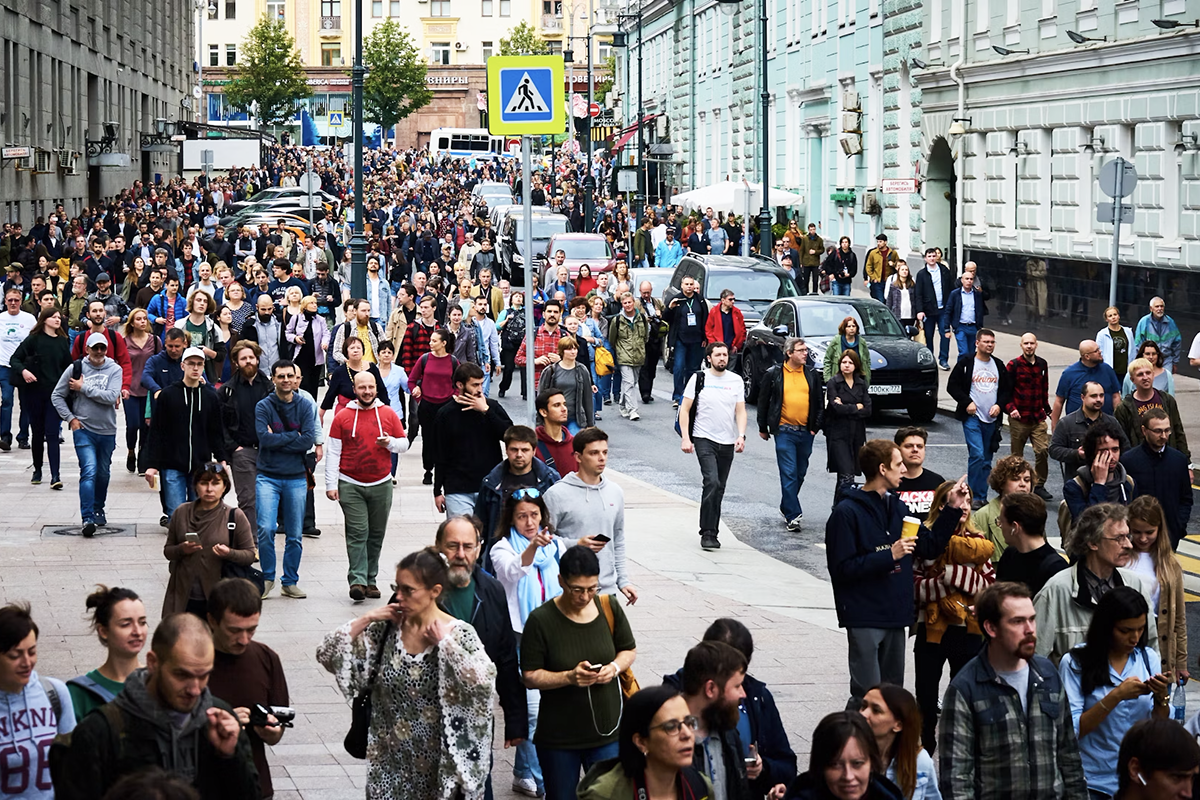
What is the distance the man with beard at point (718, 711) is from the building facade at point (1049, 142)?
67.8 ft

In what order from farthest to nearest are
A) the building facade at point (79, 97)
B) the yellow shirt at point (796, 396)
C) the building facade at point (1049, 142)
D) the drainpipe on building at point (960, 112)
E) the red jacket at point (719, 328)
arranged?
1. the building facade at point (79, 97)
2. the drainpipe on building at point (960, 112)
3. the building facade at point (1049, 142)
4. the red jacket at point (719, 328)
5. the yellow shirt at point (796, 396)

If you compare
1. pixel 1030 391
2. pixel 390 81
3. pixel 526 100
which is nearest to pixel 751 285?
pixel 1030 391

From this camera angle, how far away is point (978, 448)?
16406mm

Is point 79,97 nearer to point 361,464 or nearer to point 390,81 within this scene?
point 361,464

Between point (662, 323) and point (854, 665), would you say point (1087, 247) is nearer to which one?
point (662, 323)

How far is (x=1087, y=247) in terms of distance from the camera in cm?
2961

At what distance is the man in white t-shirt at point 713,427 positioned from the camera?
47.7 feet

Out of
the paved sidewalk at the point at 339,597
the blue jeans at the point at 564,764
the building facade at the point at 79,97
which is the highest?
the building facade at the point at 79,97

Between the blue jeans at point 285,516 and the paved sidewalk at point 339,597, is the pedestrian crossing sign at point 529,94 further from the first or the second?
the paved sidewalk at point 339,597

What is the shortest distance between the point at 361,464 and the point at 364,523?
1.31 feet

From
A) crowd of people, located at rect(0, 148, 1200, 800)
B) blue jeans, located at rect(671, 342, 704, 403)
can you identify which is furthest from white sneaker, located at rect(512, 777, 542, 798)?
blue jeans, located at rect(671, 342, 704, 403)

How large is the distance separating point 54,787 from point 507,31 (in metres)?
140

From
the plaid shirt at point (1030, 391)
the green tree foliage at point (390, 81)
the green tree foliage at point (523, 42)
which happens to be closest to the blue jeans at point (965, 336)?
the plaid shirt at point (1030, 391)

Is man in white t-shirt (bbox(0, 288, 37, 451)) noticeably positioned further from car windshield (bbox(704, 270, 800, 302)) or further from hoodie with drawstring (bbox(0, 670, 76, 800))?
hoodie with drawstring (bbox(0, 670, 76, 800))
